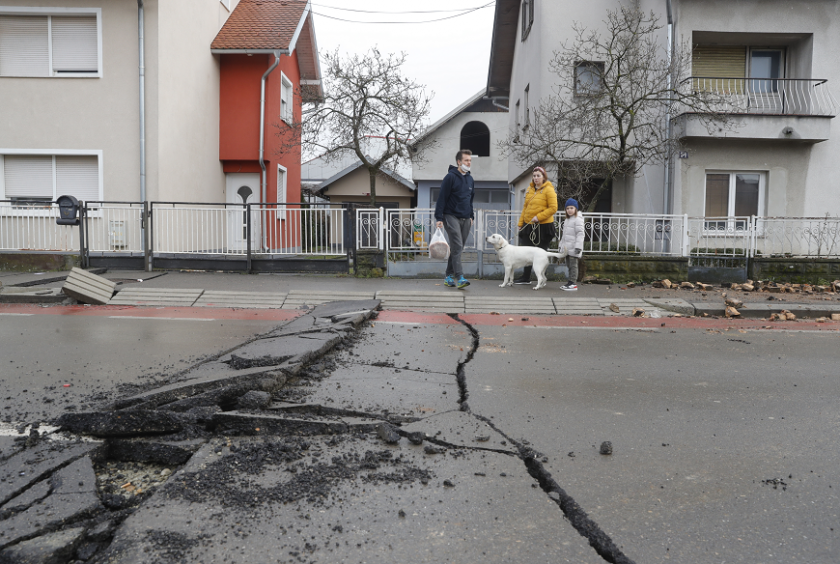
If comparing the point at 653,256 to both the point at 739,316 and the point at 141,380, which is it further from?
the point at 141,380

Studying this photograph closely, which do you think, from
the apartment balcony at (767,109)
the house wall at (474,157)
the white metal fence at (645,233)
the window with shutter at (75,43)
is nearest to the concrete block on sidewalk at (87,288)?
the white metal fence at (645,233)

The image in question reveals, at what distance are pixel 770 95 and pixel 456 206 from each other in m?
10.5

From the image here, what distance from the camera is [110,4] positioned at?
47.4 feet

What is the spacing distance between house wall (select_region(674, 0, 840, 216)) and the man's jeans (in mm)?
7372

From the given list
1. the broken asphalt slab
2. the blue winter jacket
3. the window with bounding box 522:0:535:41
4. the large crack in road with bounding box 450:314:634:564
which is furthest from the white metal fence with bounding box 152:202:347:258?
the window with bounding box 522:0:535:41

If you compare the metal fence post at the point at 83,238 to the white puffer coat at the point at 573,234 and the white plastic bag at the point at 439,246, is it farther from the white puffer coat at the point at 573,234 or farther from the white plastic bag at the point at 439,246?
the white puffer coat at the point at 573,234

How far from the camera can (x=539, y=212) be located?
444 inches

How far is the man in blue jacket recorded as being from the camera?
1053 centimetres

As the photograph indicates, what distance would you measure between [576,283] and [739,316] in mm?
3023

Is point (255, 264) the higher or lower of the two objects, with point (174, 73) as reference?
lower

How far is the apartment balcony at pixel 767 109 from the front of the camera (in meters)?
15.1

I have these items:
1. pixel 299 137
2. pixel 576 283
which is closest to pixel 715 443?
pixel 576 283

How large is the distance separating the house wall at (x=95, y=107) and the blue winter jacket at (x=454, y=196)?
25.4ft

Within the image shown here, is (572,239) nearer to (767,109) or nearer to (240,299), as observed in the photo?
(240,299)
